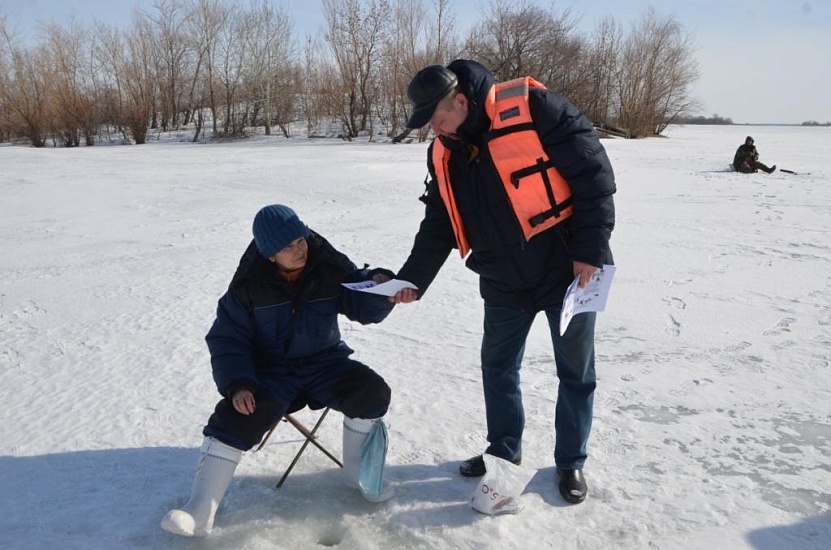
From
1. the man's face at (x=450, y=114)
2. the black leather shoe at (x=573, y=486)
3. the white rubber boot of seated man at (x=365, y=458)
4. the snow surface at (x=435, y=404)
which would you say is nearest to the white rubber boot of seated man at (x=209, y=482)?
the snow surface at (x=435, y=404)

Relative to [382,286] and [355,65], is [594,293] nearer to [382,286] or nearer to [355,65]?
[382,286]

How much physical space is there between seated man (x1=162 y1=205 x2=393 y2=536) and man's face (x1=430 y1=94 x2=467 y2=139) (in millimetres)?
739

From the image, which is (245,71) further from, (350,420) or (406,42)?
(350,420)

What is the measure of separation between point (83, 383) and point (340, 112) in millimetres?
25908

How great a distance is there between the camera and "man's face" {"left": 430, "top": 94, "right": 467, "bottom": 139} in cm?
230

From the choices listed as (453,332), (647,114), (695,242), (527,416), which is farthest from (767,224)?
(647,114)

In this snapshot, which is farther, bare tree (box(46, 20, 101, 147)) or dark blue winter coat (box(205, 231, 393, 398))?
bare tree (box(46, 20, 101, 147))

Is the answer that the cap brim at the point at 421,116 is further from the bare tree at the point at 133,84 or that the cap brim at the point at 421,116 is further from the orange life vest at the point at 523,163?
the bare tree at the point at 133,84

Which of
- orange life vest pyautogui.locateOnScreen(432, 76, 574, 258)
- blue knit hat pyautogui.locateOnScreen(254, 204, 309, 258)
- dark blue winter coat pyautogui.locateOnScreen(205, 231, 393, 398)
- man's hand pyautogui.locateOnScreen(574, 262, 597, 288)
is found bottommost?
dark blue winter coat pyautogui.locateOnScreen(205, 231, 393, 398)

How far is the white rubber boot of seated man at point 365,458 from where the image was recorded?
104 inches

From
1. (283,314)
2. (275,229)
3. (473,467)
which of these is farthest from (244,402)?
(473,467)

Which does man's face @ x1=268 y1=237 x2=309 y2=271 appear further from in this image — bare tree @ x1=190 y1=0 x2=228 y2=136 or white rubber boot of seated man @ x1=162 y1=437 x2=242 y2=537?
bare tree @ x1=190 y1=0 x2=228 y2=136

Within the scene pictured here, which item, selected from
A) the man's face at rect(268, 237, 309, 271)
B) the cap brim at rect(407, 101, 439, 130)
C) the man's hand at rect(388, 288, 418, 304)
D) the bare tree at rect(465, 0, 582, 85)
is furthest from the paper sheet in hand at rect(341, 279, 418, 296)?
the bare tree at rect(465, 0, 582, 85)

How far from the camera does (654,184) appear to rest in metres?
12.6
